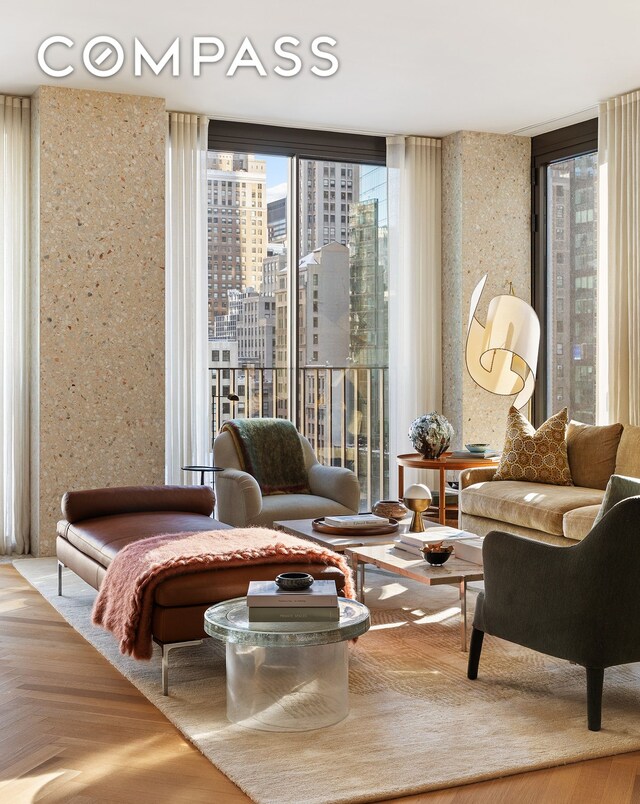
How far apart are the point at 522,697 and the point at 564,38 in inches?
135

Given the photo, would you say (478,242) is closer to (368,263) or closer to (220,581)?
(368,263)

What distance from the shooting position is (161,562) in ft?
10.9

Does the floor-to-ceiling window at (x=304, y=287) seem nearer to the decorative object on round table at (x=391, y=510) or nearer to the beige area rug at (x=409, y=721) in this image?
the decorative object on round table at (x=391, y=510)

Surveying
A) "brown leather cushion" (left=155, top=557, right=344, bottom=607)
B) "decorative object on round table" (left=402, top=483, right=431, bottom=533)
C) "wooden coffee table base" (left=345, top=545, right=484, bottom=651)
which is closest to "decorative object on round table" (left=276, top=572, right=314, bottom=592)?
"brown leather cushion" (left=155, top=557, right=344, bottom=607)

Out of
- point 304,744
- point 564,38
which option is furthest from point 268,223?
point 304,744

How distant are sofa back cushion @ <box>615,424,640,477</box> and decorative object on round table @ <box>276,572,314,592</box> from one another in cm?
284

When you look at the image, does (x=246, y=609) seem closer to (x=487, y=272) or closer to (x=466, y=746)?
(x=466, y=746)

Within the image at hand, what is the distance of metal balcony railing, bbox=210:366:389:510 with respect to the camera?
6781mm

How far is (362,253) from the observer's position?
708cm

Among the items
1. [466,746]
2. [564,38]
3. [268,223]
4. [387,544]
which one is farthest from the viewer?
[268,223]

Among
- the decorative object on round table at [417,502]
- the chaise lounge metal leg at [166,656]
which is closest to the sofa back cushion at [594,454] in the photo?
the decorative object on round table at [417,502]

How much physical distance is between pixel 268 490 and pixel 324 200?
7.98 ft

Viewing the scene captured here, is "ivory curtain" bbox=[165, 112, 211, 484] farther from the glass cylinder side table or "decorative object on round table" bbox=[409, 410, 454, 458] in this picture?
the glass cylinder side table

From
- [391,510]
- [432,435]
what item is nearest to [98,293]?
[432,435]
